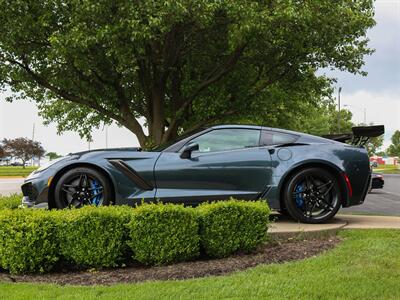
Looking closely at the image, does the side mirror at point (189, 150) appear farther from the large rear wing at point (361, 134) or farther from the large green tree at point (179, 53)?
the large green tree at point (179, 53)

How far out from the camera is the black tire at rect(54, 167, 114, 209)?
19.7ft

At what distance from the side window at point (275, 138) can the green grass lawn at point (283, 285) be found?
216 centimetres

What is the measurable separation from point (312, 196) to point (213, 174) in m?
1.38

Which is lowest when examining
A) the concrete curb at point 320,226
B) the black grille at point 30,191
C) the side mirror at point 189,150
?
the concrete curb at point 320,226

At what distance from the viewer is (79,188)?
602 cm

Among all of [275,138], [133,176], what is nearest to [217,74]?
[275,138]

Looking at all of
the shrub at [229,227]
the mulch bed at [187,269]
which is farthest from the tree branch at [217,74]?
the mulch bed at [187,269]

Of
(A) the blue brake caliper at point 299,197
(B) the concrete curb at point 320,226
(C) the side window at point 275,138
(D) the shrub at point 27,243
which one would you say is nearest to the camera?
(D) the shrub at point 27,243

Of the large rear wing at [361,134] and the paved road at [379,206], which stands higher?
the large rear wing at [361,134]

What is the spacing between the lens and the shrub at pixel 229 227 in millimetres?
4914

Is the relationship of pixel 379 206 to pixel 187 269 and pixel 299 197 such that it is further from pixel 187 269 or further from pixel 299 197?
pixel 187 269

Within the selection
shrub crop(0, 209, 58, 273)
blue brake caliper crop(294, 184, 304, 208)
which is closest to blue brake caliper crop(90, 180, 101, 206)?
shrub crop(0, 209, 58, 273)

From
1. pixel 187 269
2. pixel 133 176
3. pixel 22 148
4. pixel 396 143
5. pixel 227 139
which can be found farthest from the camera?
pixel 396 143

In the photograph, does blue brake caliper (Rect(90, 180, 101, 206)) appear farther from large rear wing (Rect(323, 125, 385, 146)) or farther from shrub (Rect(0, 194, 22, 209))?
large rear wing (Rect(323, 125, 385, 146))
